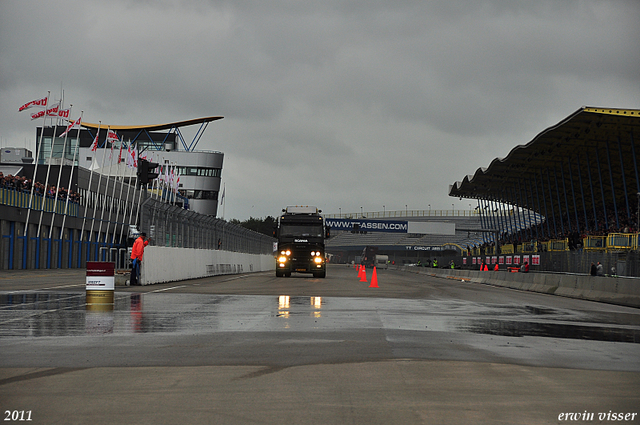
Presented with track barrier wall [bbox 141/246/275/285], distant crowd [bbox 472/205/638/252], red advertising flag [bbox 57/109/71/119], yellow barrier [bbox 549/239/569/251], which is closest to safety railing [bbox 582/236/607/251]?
distant crowd [bbox 472/205/638/252]

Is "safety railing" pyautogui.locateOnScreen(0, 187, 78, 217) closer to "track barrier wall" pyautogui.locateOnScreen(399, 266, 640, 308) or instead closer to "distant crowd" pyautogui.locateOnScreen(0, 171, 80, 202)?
"distant crowd" pyautogui.locateOnScreen(0, 171, 80, 202)

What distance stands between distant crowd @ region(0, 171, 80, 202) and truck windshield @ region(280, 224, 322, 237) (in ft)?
67.3

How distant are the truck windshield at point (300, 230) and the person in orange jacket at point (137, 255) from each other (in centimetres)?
1319

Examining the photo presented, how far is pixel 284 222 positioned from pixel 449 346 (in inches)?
1134

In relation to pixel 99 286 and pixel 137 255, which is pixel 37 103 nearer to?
pixel 137 255

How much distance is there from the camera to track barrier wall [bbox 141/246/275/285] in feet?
88.8

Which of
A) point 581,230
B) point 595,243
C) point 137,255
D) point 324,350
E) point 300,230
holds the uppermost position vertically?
point 581,230

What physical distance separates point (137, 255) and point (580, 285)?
16.1m

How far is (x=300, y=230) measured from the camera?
3809 centimetres

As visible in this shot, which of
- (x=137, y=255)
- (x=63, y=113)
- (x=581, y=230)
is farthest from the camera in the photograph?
(x=581, y=230)

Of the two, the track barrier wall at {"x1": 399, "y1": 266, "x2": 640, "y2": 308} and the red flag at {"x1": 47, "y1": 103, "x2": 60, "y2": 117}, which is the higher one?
the red flag at {"x1": 47, "y1": 103, "x2": 60, "y2": 117}

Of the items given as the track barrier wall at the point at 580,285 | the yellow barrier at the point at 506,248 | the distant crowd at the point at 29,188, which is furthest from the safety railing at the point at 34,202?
the yellow barrier at the point at 506,248

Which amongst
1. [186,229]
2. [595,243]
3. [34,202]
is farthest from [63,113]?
[595,243]

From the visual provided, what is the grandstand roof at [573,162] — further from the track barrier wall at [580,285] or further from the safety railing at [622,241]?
the track barrier wall at [580,285]
